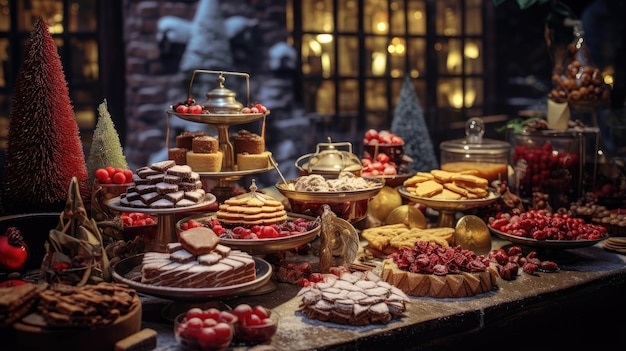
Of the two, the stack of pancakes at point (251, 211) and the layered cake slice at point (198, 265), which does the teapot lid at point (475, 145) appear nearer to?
the stack of pancakes at point (251, 211)

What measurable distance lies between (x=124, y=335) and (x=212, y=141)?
5.01 feet

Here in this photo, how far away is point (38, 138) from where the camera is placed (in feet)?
12.3

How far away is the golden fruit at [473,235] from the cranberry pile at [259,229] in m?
0.95

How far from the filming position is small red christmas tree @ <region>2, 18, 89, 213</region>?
3.76 meters

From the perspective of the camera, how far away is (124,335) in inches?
112

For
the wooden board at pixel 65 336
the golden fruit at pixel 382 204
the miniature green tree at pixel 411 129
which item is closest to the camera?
the wooden board at pixel 65 336

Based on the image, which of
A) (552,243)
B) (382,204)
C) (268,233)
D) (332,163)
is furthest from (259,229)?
(552,243)

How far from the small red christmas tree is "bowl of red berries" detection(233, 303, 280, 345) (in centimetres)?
141

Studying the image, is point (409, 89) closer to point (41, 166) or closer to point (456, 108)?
point (456, 108)

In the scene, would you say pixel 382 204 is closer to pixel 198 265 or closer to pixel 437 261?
pixel 437 261

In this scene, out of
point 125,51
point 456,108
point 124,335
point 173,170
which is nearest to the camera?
point 124,335

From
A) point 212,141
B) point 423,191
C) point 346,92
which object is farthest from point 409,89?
point 212,141

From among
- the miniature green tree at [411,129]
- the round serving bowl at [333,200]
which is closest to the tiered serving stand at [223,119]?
the round serving bowl at [333,200]

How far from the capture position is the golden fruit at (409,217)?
15.2 feet
